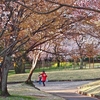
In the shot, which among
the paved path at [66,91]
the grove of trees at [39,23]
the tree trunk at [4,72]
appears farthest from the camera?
the paved path at [66,91]

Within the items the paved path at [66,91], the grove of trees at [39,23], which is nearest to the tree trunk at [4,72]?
the grove of trees at [39,23]

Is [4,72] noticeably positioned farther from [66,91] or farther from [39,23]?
[66,91]

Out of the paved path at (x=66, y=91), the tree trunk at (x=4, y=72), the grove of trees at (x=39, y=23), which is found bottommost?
the paved path at (x=66, y=91)

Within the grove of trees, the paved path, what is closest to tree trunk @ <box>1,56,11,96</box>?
the grove of trees

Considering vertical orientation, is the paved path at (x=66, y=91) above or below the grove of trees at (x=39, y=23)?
below

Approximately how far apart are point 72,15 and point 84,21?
75cm

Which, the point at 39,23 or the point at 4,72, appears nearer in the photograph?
the point at 39,23

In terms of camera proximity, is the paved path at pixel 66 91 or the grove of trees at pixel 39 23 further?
the paved path at pixel 66 91

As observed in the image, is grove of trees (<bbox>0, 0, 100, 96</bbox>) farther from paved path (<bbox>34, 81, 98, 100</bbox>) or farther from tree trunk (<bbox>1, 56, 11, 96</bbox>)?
paved path (<bbox>34, 81, 98, 100</bbox>)

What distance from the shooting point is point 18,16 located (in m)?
16.0

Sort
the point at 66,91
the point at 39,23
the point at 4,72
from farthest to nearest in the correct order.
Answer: the point at 66,91
the point at 4,72
the point at 39,23

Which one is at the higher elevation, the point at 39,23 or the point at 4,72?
the point at 39,23

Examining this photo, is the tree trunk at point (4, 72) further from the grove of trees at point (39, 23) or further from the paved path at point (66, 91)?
the paved path at point (66, 91)

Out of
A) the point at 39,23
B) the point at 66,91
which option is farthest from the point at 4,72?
the point at 66,91
